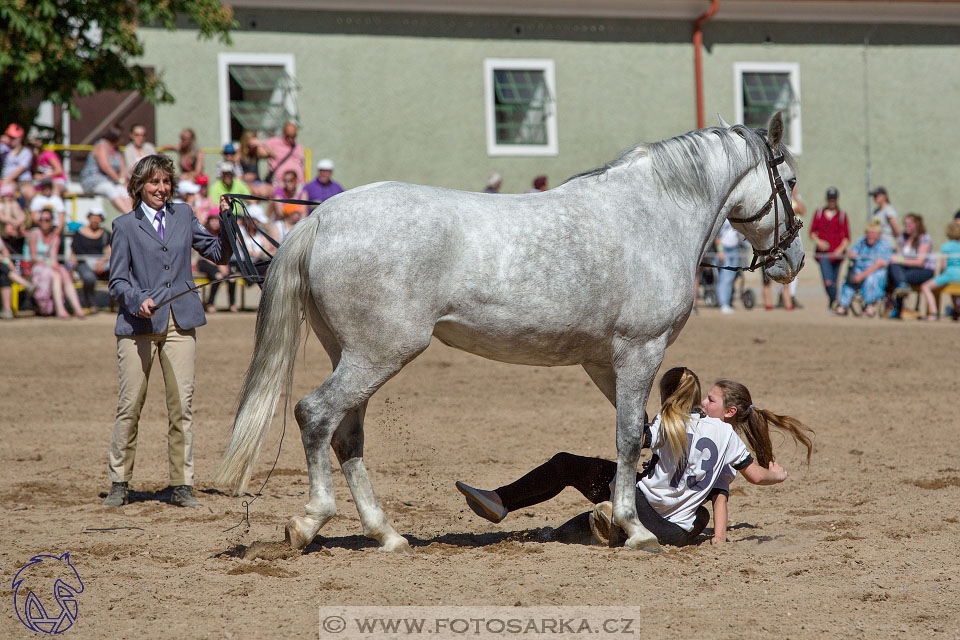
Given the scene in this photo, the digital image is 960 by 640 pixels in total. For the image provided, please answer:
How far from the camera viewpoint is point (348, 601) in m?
4.27

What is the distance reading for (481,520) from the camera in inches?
239

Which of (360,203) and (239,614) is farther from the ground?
(360,203)

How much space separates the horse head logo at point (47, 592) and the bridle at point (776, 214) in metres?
3.43

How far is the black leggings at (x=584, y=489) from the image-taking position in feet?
17.3

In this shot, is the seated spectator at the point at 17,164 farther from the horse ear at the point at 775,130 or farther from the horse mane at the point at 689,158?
the horse ear at the point at 775,130

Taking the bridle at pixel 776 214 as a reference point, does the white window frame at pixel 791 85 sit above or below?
above

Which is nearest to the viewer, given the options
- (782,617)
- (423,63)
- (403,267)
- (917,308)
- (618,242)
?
(782,617)

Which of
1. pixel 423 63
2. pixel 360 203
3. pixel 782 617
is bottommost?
pixel 782 617

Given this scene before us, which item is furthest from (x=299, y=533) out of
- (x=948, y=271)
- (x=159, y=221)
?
(x=948, y=271)

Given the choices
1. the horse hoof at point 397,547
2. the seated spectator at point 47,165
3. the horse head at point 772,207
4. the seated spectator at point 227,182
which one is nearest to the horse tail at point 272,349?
the horse hoof at point 397,547

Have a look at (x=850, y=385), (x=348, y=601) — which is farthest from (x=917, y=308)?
(x=348, y=601)

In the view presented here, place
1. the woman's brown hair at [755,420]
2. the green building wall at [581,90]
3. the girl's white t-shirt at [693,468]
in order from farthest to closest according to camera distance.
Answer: the green building wall at [581,90] → the woman's brown hair at [755,420] → the girl's white t-shirt at [693,468]

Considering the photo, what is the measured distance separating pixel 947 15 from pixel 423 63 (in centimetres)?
1098

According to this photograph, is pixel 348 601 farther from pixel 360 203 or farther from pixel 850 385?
pixel 850 385
